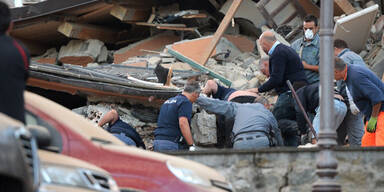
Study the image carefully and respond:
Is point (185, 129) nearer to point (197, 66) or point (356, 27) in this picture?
point (197, 66)

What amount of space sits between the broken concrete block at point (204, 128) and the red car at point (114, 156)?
7434 mm

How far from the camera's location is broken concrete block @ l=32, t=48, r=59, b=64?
947 inches

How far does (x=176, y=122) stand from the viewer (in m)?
16.2

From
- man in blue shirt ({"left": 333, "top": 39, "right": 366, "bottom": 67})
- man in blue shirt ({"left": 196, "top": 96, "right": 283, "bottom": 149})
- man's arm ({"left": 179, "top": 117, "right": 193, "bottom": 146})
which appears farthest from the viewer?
man in blue shirt ({"left": 333, "top": 39, "right": 366, "bottom": 67})

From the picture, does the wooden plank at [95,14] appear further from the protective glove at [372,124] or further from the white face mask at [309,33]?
the protective glove at [372,124]

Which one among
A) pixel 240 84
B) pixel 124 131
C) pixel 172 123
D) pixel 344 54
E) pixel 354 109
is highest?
pixel 344 54

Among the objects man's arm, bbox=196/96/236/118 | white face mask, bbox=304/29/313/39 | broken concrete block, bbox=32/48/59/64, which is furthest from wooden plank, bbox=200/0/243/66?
man's arm, bbox=196/96/236/118

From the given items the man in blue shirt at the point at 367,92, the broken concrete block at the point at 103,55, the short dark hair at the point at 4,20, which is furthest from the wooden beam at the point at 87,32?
the short dark hair at the point at 4,20

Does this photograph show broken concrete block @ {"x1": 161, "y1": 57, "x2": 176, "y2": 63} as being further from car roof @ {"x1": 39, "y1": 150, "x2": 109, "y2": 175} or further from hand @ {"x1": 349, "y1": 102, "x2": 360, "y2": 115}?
car roof @ {"x1": 39, "y1": 150, "x2": 109, "y2": 175}

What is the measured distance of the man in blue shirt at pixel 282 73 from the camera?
1669cm

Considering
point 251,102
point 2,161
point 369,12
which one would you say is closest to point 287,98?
point 251,102

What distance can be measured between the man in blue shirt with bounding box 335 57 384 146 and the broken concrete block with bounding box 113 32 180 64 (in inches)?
327

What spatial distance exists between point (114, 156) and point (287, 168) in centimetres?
386

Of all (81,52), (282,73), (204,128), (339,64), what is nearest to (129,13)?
(81,52)
